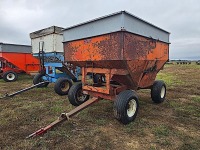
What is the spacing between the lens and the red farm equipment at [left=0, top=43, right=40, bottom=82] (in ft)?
39.0

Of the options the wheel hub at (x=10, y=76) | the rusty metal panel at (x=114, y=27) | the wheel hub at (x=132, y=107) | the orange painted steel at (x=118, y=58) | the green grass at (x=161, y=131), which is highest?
the rusty metal panel at (x=114, y=27)

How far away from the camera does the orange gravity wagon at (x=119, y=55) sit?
4164 millimetres

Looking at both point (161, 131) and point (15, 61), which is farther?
point (15, 61)

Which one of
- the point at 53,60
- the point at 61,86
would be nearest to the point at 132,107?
the point at 61,86

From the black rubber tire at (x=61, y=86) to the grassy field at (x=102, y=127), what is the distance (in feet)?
3.59

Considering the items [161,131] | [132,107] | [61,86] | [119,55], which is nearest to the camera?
[161,131]

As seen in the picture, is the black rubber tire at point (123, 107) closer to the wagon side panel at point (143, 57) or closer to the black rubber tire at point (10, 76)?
the wagon side panel at point (143, 57)

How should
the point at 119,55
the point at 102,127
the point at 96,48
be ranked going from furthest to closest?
1. the point at 96,48
2. the point at 119,55
3. the point at 102,127

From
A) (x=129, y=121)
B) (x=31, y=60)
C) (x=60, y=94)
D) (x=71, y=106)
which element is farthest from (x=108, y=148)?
(x=31, y=60)

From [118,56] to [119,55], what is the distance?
33 millimetres

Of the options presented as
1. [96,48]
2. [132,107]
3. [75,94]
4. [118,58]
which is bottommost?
[132,107]

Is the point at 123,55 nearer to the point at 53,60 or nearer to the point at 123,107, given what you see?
the point at 123,107

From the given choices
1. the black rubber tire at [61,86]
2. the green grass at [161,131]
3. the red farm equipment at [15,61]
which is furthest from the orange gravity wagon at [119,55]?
the red farm equipment at [15,61]

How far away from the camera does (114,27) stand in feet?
13.7
